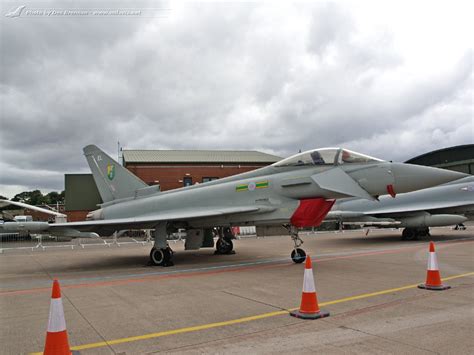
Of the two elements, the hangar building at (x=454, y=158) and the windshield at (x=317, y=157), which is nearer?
the windshield at (x=317, y=157)

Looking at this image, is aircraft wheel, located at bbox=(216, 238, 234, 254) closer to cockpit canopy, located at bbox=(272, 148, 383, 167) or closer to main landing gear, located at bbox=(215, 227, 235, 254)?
main landing gear, located at bbox=(215, 227, 235, 254)

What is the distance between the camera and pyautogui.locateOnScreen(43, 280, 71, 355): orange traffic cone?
10.5ft

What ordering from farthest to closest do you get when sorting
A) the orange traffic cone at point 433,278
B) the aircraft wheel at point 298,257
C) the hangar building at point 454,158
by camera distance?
the hangar building at point 454,158 < the aircraft wheel at point 298,257 < the orange traffic cone at point 433,278

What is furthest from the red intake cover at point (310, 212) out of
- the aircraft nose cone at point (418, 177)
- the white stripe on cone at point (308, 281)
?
the white stripe on cone at point (308, 281)

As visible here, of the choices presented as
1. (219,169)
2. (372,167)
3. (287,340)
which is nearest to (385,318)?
(287,340)

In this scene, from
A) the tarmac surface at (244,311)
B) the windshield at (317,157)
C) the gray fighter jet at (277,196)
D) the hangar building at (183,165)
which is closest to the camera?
the tarmac surface at (244,311)

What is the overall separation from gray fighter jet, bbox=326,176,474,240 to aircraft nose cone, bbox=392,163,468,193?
7959 millimetres

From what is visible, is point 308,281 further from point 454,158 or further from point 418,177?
point 454,158

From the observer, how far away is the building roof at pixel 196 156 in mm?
42312

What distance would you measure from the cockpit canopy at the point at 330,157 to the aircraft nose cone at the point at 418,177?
0.69 m

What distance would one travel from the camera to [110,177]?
43.1ft

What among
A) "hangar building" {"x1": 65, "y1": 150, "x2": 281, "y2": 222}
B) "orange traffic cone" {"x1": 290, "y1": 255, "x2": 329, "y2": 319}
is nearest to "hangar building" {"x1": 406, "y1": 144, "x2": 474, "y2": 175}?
"hangar building" {"x1": 65, "y1": 150, "x2": 281, "y2": 222}

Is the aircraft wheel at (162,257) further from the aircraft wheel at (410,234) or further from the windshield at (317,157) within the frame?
the aircraft wheel at (410,234)

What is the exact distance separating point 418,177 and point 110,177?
32.4 ft
